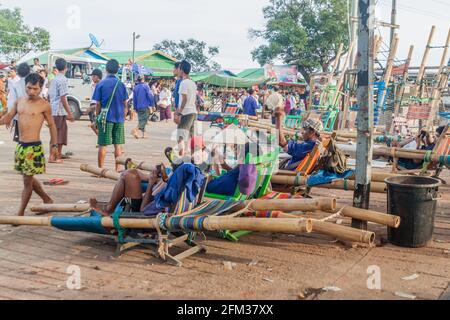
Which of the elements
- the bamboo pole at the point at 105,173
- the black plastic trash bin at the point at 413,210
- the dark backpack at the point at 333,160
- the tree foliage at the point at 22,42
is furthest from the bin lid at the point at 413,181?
the tree foliage at the point at 22,42

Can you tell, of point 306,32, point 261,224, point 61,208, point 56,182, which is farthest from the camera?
point 306,32

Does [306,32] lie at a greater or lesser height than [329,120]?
greater

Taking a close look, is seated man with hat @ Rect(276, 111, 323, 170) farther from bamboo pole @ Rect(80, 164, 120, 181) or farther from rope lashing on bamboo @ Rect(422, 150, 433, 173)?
bamboo pole @ Rect(80, 164, 120, 181)

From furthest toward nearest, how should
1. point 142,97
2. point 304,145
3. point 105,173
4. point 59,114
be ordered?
point 142,97
point 59,114
point 105,173
point 304,145

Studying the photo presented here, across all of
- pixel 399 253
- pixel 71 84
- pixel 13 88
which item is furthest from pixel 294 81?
pixel 399 253

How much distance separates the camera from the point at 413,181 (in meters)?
5.03

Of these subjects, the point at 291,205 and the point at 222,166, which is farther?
the point at 222,166

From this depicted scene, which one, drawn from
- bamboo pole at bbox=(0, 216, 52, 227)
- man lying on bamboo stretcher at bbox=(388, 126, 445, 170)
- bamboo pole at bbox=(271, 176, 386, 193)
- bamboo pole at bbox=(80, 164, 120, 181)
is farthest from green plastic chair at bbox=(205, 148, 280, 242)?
man lying on bamboo stretcher at bbox=(388, 126, 445, 170)

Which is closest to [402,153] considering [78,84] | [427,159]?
[427,159]

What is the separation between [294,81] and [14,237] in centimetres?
3712

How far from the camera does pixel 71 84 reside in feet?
64.5

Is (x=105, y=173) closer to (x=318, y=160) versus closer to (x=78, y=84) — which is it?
(x=318, y=160)

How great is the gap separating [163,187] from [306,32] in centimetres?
3892
